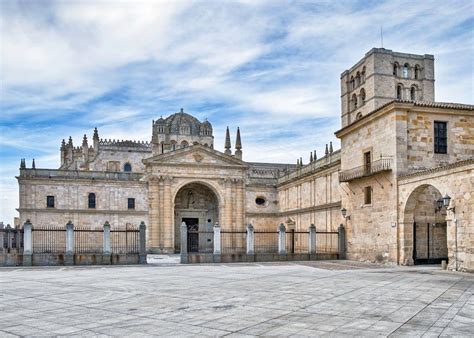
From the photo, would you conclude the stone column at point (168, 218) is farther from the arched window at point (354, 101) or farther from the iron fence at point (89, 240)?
the arched window at point (354, 101)

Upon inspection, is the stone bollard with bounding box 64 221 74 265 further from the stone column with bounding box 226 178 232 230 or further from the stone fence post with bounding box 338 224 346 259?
the stone column with bounding box 226 178 232 230

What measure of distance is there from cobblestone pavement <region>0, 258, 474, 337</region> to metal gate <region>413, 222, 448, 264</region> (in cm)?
743

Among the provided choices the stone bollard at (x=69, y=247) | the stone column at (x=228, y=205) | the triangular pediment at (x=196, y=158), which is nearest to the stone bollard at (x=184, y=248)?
the stone bollard at (x=69, y=247)

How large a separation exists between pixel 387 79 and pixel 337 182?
25183 mm

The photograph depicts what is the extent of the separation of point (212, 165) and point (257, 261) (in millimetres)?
17802

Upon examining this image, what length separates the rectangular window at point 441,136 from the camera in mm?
24828

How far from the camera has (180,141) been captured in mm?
64688

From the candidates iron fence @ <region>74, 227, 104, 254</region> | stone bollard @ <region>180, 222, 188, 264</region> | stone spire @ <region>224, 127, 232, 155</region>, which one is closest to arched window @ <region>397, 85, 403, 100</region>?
stone spire @ <region>224, 127, 232, 155</region>

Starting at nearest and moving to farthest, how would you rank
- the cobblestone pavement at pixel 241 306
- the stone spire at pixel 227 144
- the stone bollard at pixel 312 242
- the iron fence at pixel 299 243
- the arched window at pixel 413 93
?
the cobblestone pavement at pixel 241 306 < the stone bollard at pixel 312 242 < the iron fence at pixel 299 243 < the stone spire at pixel 227 144 < the arched window at pixel 413 93

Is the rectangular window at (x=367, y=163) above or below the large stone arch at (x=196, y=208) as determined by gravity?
above

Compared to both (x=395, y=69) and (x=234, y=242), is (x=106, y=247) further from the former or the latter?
(x=395, y=69)

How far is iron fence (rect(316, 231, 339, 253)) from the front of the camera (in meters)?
31.7

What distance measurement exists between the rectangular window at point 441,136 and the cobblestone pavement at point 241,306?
30.7 ft

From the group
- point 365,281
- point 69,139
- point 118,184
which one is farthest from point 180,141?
point 365,281
